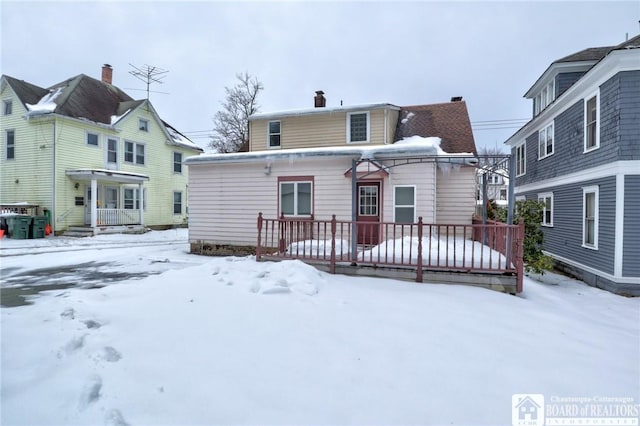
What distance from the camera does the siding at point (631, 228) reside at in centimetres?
756

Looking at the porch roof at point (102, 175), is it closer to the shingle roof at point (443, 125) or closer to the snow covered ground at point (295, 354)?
the snow covered ground at point (295, 354)

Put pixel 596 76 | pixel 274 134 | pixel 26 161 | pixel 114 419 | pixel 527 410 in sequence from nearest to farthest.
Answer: pixel 114 419 < pixel 527 410 < pixel 596 76 < pixel 274 134 < pixel 26 161

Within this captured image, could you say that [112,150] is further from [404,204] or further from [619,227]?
[619,227]

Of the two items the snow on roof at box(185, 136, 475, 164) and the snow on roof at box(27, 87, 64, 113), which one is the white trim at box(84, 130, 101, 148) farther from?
the snow on roof at box(185, 136, 475, 164)

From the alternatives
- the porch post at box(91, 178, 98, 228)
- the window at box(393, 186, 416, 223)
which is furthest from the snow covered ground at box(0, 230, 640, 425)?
the porch post at box(91, 178, 98, 228)

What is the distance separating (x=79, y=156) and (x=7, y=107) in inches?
187

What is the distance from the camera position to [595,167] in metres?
8.65

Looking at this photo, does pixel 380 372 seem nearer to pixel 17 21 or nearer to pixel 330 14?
pixel 17 21

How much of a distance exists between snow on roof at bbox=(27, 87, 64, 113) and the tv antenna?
5.45 metres

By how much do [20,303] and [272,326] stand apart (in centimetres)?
412

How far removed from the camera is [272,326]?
3904 mm

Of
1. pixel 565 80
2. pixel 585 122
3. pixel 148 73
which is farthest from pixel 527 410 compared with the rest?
pixel 148 73

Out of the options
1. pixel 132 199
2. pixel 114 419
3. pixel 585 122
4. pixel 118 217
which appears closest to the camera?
pixel 114 419

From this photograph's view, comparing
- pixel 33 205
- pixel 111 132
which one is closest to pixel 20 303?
pixel 33 205
